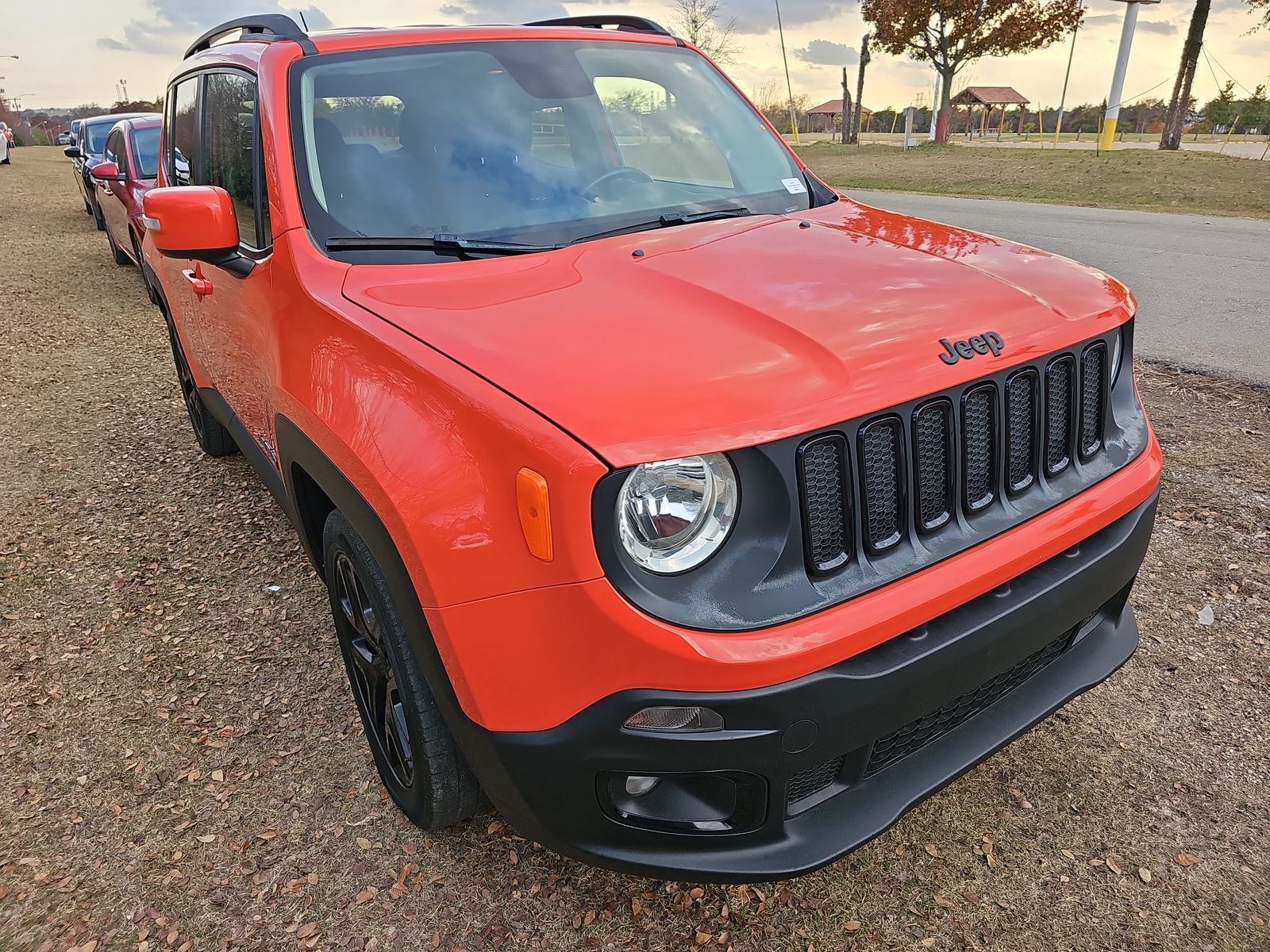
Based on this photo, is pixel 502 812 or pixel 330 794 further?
pixel 330 794

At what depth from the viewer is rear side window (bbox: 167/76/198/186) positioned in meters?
3.75

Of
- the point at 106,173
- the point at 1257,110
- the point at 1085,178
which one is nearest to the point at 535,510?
the point at 106,173

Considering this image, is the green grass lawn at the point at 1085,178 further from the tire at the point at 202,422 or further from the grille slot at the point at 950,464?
the tire at the point at 202,422

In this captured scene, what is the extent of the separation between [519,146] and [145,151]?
308 inches

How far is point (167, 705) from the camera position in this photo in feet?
9.70

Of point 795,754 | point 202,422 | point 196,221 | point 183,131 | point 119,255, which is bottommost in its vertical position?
point 119,255

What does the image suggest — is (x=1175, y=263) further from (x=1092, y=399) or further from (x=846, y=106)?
(x=846, y=106)

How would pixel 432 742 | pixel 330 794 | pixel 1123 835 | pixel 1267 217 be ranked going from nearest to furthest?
1. pixel 432 742
2. pixel 1123 835
3. pixel 330 794
4. pixel 1267 217

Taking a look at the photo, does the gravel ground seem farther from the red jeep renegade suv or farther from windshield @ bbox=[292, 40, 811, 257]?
windshield @ bbox=[292, 40, 811, 257]

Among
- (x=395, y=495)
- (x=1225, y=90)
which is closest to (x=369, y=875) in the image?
(x=395, y=495)

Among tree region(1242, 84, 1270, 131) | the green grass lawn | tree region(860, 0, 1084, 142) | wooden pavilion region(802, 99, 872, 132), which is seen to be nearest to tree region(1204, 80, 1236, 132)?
tree region(1242, 84, 1270, 131)

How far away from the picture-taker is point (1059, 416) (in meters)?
2.10

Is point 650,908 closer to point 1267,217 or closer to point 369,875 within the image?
point 369,875

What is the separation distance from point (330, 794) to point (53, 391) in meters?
5.29
